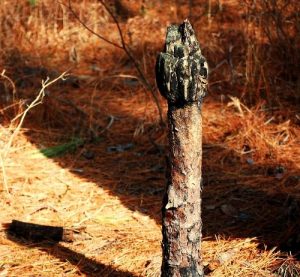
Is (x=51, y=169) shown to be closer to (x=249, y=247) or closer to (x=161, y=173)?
(x=161, y=173)

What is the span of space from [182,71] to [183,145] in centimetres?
25

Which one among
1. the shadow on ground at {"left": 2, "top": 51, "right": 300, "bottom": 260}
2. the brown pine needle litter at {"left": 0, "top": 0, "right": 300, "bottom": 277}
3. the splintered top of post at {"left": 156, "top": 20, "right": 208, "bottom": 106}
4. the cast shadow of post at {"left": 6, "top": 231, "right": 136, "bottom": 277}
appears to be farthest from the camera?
the shadow on ground at {"left": 2, "top": 51, "right": 300, "bottom": 260}

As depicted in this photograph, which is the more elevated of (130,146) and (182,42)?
(182,42)

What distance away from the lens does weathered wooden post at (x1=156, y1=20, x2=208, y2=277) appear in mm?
2021

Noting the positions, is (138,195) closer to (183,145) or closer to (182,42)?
(183,145)

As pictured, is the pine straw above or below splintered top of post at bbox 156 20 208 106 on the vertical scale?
below

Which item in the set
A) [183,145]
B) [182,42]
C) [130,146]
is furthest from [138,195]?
[182,42]

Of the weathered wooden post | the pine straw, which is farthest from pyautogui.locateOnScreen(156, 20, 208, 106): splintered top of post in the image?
the pine straw

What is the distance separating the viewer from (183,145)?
6.81 ft

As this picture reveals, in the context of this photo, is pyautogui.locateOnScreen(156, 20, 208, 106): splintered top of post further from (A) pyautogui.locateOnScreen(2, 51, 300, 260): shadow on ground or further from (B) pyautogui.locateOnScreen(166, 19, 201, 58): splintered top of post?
(A) pyautogui.locateOnScreen(2, 51, 300, 260): shadow on ground

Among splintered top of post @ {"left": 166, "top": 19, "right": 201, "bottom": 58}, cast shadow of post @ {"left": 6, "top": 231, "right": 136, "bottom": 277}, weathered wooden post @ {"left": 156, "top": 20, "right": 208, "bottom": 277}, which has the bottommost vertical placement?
cast shadow of post @ {"left": 6, "top": 231, "right": 136, "bottom": 277}

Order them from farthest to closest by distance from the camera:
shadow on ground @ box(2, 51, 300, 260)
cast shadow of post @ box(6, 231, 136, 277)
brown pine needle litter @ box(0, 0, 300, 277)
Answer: shadow on ground @ box(2, 51, 300, 260) → brown pine needle litter @ box(0, 0, 300, 277) → cast shadow of post @ box(6, 231, 136, 277)

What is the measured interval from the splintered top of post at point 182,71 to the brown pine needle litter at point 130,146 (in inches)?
33.5

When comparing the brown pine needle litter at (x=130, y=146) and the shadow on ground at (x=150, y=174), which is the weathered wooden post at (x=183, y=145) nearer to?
the brown pine needle litter at (x=130, y=146)
